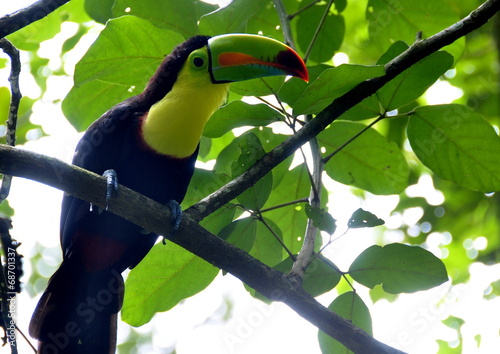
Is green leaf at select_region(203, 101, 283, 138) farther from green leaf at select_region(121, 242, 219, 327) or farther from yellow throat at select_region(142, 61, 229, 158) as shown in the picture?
green leaf at select_region(121, 242, 219, 327)

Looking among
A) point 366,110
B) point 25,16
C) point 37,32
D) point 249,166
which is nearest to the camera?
point 25,16

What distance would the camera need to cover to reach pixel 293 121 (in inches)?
112

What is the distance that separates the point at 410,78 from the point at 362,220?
0.71 metres

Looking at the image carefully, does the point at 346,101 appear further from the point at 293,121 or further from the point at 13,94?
the point at 13,94

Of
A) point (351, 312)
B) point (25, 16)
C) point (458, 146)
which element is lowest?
point (351, 312)

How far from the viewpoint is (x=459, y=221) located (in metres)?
5.27

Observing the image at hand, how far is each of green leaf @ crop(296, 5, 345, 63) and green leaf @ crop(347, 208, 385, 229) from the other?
1417 mm

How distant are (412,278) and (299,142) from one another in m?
0.80

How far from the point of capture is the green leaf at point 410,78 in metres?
2.72

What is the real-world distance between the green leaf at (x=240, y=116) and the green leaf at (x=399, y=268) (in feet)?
2.55

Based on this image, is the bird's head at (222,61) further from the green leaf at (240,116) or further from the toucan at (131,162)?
the green leaf at (240,116)

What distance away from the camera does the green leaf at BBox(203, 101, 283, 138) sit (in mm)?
2793

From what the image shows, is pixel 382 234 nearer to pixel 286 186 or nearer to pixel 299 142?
pixel 286 186

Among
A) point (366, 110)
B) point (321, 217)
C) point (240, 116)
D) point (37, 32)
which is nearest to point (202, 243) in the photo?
point (321, 217)
